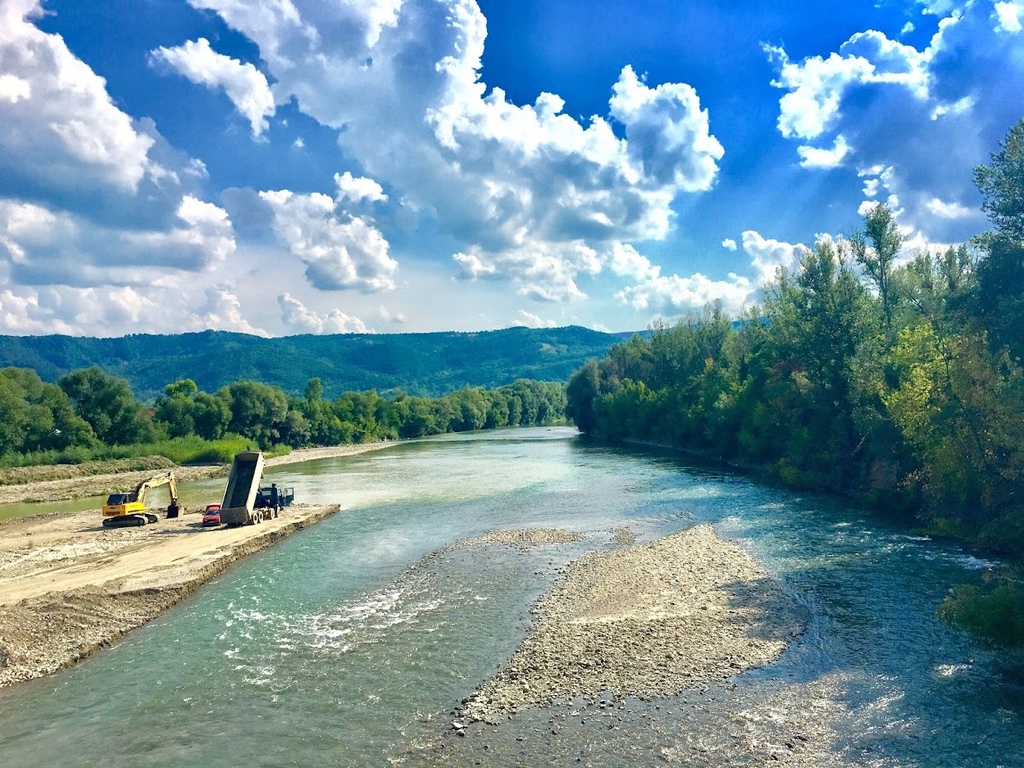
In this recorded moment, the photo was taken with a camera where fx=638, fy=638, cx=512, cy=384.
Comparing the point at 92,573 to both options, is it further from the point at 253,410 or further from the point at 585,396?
the point at 585,396

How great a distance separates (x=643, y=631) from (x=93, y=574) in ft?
76.0

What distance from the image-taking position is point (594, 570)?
1059 inches

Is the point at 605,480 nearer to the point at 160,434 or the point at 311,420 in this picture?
the point at 160,434

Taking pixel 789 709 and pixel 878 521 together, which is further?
pixel 878 521

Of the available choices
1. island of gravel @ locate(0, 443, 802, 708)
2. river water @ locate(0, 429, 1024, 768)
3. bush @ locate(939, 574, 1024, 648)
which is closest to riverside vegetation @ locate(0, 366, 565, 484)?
island of gravel @ locate(0, 443, 802, 708)

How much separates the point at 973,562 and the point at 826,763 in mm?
17806

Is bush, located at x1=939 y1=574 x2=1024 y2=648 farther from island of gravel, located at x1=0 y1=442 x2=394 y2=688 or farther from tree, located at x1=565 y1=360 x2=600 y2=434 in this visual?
tree, located at x1=565 y1=360 x2=600 y2=434

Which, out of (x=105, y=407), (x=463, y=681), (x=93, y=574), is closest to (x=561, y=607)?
(x=463, y=681)

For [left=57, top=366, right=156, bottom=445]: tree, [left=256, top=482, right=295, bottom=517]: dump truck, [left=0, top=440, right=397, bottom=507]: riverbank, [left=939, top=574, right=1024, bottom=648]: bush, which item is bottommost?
[left=0, top=440, right=397, bottom=507]: riverbank

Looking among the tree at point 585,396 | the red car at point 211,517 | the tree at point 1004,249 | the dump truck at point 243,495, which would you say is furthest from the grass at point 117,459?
the tree at point 1004,249

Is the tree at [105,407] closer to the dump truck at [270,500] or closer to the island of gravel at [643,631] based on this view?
the dump truck at [270,500]

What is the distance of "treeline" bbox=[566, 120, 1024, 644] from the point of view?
23.8 m

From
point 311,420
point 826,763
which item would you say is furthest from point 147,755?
point 311,420

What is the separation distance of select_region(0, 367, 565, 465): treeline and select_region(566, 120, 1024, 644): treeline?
64.3 m
